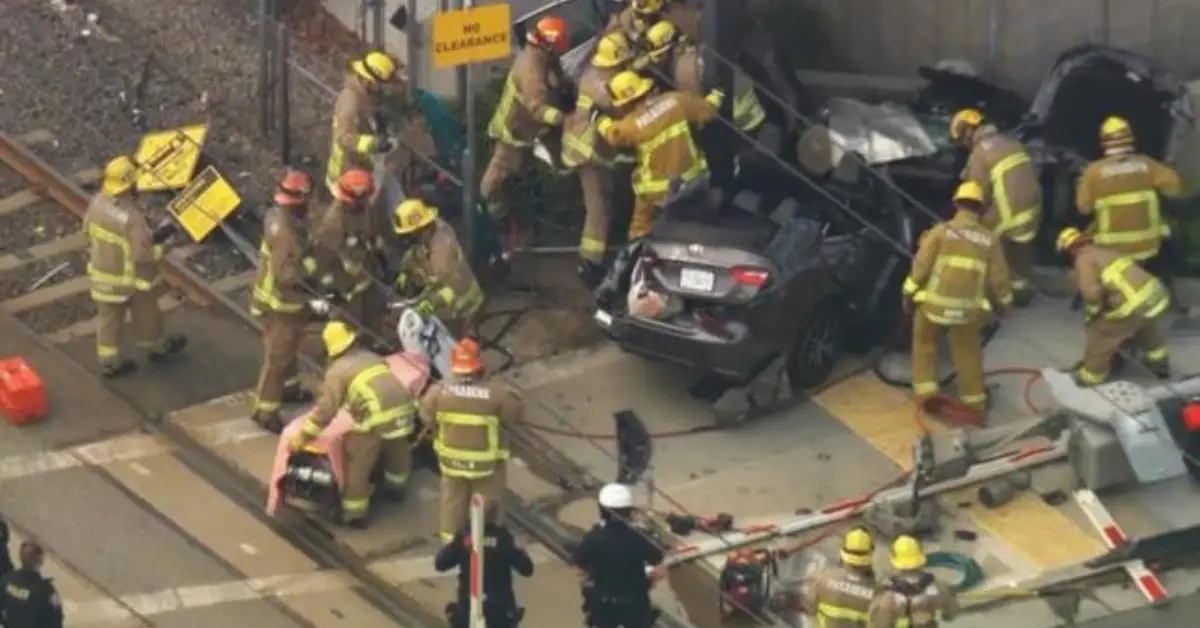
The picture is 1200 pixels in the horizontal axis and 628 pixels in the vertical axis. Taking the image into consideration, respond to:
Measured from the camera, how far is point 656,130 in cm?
1870

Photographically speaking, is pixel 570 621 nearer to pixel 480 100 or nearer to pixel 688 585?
pixel 688 585

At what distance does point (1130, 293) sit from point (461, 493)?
464 cm

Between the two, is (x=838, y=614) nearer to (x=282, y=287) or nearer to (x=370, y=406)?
(x=370, y=406)

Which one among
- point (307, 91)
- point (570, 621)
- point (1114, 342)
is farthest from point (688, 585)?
point (307, 91)

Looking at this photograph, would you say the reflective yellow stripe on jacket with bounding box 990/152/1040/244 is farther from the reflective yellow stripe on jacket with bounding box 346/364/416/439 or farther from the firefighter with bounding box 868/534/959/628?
the reflective yellow stripe on jacket with bounding box 346/364/416/439

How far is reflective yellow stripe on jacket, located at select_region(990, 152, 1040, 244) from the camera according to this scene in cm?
→ 1853

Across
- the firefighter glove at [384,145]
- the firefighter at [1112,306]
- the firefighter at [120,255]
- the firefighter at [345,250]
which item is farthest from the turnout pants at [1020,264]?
the firefighter at [120,255]

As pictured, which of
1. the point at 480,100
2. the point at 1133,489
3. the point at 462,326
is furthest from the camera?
the point at 480,100

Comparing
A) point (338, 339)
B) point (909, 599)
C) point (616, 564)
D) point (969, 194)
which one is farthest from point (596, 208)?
point (909, 599)

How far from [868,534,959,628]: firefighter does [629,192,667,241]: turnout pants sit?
474cm

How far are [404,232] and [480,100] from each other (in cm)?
342

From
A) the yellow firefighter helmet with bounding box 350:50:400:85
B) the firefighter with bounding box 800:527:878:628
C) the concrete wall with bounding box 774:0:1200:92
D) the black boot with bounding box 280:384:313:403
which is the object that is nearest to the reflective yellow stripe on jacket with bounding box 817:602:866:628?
the firefighter with bounding box 800:527:878:628

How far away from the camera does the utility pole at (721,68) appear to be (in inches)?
769

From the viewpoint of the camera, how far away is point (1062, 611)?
640 inches
